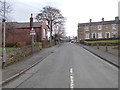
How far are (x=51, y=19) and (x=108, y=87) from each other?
6274 centimetres

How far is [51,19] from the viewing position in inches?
2719

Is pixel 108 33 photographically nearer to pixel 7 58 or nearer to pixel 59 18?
pixel 59 18

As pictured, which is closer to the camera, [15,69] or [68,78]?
[68,78]

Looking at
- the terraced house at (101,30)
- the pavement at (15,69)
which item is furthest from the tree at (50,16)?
the pavement at (15,69)

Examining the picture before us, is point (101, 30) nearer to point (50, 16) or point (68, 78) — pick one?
point (50, 16)

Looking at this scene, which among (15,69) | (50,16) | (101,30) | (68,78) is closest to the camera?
(68,78)

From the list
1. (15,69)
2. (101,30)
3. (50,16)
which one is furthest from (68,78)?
(101,30)

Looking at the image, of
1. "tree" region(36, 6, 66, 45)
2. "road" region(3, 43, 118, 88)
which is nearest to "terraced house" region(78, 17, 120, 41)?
"tree" region(36, 6, 66, 45)

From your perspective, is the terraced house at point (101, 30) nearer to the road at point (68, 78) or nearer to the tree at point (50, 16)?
the tree at point (50, 16)

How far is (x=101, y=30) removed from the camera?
83.8 meters

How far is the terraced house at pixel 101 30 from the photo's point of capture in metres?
82.2

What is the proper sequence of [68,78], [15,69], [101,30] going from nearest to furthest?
[68,78]
[15,69]
[101,30]

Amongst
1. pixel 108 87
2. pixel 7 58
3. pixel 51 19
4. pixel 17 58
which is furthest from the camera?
pixel 51 19

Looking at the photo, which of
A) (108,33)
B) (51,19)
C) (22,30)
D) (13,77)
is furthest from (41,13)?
(13,77)
